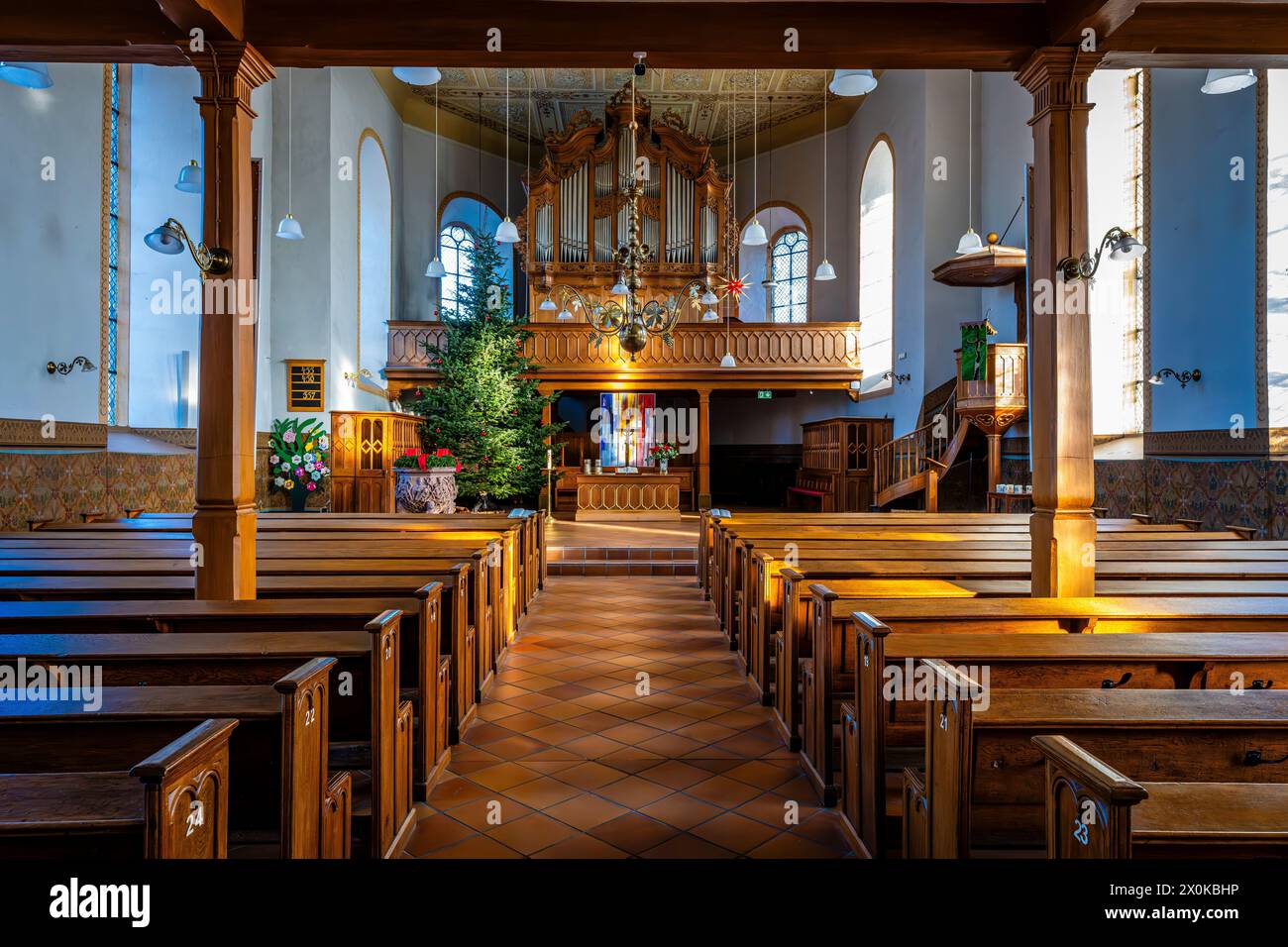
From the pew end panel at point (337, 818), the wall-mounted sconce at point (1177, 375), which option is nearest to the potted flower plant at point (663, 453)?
the wall-mounted sconce at point (1177, 375)

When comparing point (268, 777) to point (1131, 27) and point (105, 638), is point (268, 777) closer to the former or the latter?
point (105, 638)

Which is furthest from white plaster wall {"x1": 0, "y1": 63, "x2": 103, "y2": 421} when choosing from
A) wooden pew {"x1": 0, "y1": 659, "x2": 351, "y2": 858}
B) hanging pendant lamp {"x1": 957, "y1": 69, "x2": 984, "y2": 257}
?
hanging pendant lamp {"x1": 957, "y1": 69, "x2": 984, "y2": 257}

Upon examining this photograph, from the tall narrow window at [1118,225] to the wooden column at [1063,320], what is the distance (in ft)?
21.2

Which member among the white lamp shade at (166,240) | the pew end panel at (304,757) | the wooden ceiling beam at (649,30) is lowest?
the pew end panel at (304,757)

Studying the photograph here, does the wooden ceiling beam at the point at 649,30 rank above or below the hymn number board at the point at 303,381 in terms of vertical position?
above

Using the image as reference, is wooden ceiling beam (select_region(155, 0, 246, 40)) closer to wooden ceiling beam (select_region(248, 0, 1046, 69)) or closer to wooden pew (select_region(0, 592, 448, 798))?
wooden ceiling beam (select_region(248, 0, 1046, 69))

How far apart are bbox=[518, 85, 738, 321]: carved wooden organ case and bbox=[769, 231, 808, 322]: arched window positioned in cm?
204

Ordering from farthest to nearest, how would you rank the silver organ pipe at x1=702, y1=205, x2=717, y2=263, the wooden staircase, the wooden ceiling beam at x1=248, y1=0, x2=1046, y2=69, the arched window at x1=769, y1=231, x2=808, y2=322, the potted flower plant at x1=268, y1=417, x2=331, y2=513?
the arched window at x1=769, y1=231, x2=808, y2=322 < the silver organ pipe at x1=702, y1=205, x2=717, y2=263 < the potted flower plant at x1=268, y1=417, x2=331, y2=513 < the wooden staircase < the wooden ceiling beam at x1=248, y1=0, x2=1046, y2=69

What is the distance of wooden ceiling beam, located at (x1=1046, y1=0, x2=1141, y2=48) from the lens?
3463 mm

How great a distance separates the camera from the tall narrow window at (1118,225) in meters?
9.54

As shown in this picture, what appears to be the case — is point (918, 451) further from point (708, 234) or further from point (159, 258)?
point (159, 258)

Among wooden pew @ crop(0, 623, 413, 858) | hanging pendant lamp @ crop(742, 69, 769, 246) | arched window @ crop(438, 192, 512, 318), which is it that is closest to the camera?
wooden pew @ crop(0, 623, 413, 858)

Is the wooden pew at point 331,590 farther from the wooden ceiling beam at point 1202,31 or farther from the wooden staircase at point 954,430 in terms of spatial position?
the wooden staircase at point 954,430
